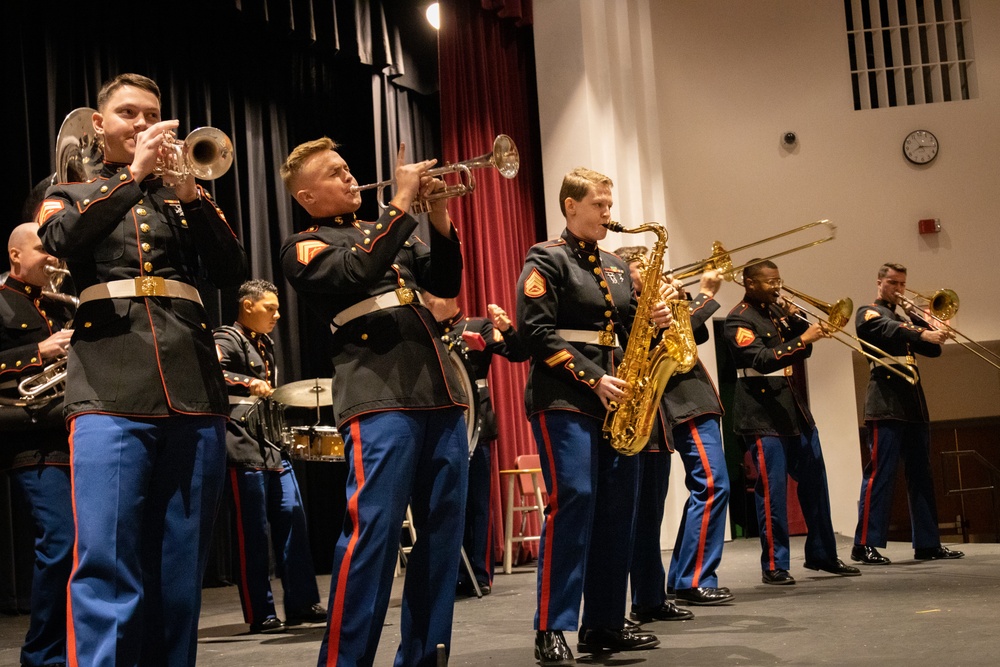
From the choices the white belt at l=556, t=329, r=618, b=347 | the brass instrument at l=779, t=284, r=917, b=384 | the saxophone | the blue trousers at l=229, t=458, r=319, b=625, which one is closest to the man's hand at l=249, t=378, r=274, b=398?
the blue trousers at l=229, t=458, r=319, b=625

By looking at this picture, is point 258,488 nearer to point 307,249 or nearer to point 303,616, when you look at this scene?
point 303,616

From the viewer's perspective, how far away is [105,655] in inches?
95.0

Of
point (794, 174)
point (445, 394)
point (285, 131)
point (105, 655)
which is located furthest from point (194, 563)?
point (794, 174)

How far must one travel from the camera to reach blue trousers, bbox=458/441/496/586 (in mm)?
6324

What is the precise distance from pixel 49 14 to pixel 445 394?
16.2 ft

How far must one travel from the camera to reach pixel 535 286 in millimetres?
3785

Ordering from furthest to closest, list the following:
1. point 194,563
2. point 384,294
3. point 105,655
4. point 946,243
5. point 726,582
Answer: point 946,243
point 726,582
point 384,294
point 194,563
point 105,655

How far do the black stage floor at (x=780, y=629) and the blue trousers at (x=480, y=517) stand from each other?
0.21m

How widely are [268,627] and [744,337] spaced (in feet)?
9.79

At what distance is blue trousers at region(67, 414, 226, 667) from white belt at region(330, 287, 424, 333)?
482mm

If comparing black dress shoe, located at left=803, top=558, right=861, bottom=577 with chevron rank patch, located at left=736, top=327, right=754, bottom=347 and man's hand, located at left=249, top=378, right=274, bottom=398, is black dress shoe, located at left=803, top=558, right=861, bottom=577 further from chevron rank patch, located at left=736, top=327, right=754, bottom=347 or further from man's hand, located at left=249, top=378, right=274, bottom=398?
man's hand, located at left=249, top=378, right=274, bottom=398

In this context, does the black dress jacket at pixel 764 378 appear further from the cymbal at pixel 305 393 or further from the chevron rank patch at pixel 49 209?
the chevron rank patch at pixel 49 209

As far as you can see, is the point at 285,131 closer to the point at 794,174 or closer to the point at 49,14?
the point at 49,14

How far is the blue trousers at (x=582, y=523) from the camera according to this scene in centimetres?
362
